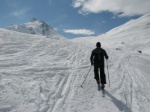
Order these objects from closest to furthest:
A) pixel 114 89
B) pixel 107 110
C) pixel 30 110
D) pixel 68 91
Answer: pixel 30 110
pixel 107 110
pixel 68 91
pixel 114 89

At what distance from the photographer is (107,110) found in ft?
31.0

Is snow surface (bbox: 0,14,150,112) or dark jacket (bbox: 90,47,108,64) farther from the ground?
dark jacket (bbox: 90,47,108,64)

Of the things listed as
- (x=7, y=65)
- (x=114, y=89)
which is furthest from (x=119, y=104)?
(x=7, y=65)

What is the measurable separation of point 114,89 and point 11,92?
200 inches

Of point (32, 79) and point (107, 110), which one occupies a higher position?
point (32, 79)

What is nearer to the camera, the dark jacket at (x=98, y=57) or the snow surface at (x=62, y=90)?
the snow surface at (x=62, y=90)

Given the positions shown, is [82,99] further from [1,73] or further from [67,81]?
[1,73]

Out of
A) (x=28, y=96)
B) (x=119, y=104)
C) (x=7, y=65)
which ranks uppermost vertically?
(x=7, y=65)

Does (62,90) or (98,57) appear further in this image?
(98,57)

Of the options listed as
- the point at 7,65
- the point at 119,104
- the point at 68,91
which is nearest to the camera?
the point at 119,104

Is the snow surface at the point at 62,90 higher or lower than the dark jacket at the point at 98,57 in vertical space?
lower

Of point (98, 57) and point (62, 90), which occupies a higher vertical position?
point (98, 57)

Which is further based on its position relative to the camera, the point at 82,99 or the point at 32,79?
the point at 32,79

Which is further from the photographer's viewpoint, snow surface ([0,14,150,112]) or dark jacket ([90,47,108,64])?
dark jacket ([90,47,108,64])
